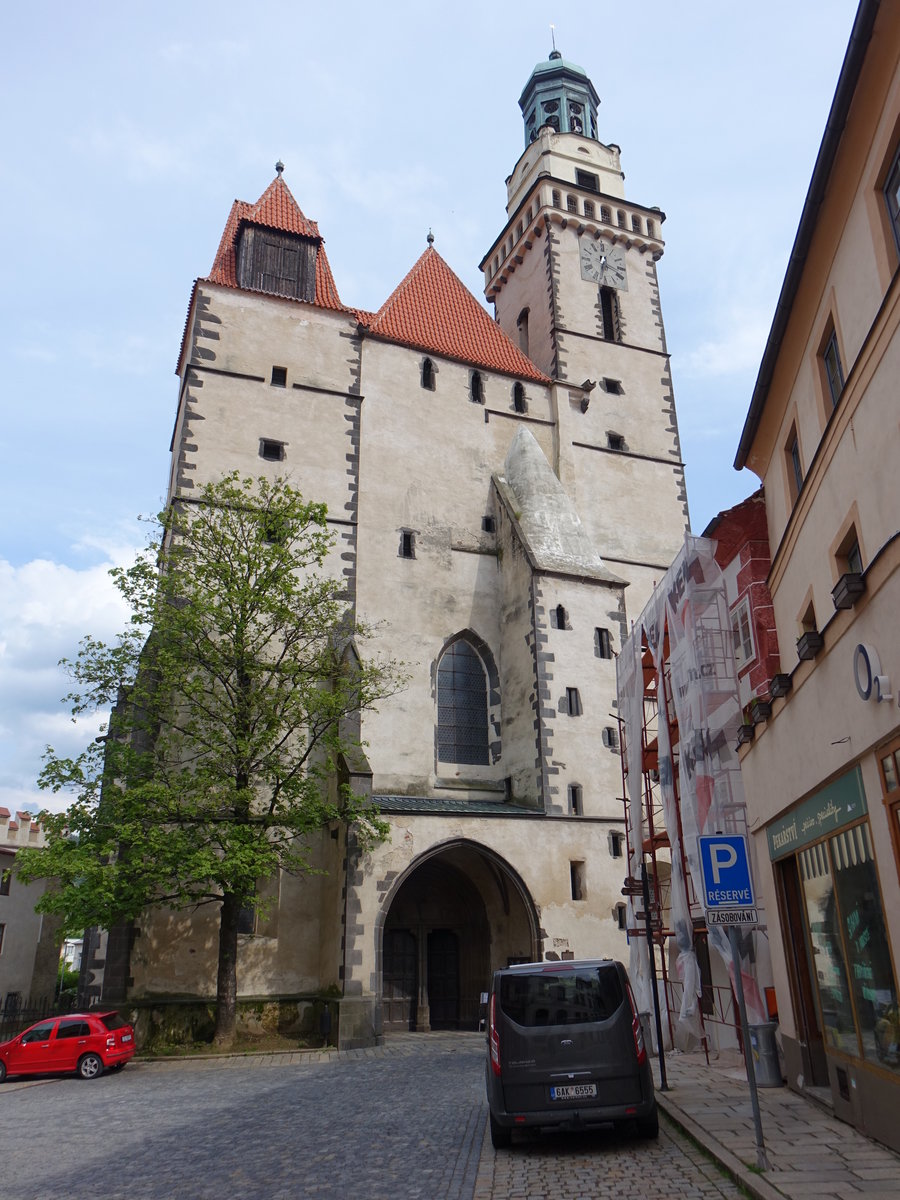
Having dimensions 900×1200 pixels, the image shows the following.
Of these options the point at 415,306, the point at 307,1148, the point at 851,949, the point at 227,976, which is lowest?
the point at 307,1148

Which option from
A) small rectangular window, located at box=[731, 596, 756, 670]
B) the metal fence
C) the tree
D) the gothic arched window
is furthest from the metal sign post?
the metal fence

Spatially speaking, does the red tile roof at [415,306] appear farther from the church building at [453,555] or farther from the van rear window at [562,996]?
the van rear window at [562,996]

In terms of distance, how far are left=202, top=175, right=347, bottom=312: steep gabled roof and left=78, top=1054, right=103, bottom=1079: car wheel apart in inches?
744

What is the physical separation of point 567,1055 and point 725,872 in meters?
2.02

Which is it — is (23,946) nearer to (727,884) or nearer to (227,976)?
(227,976)

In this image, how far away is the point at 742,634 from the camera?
13.9 meters

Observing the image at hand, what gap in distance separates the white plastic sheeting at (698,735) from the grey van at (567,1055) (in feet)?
15.2

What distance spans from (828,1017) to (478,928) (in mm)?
13913

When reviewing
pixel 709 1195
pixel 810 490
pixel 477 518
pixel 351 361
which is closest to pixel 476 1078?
pixel 709 1195

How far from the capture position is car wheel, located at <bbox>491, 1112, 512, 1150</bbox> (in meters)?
7.72

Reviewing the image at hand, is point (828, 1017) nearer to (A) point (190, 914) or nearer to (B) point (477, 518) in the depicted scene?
Answer: (A) point (190, 914)

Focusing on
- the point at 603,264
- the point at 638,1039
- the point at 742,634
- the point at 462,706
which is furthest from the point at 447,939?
the point at 603,264

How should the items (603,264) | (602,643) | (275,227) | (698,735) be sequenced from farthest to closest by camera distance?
(603,264) → (275,227) → (602,643) → (698,735)

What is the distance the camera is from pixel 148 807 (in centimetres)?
1628
